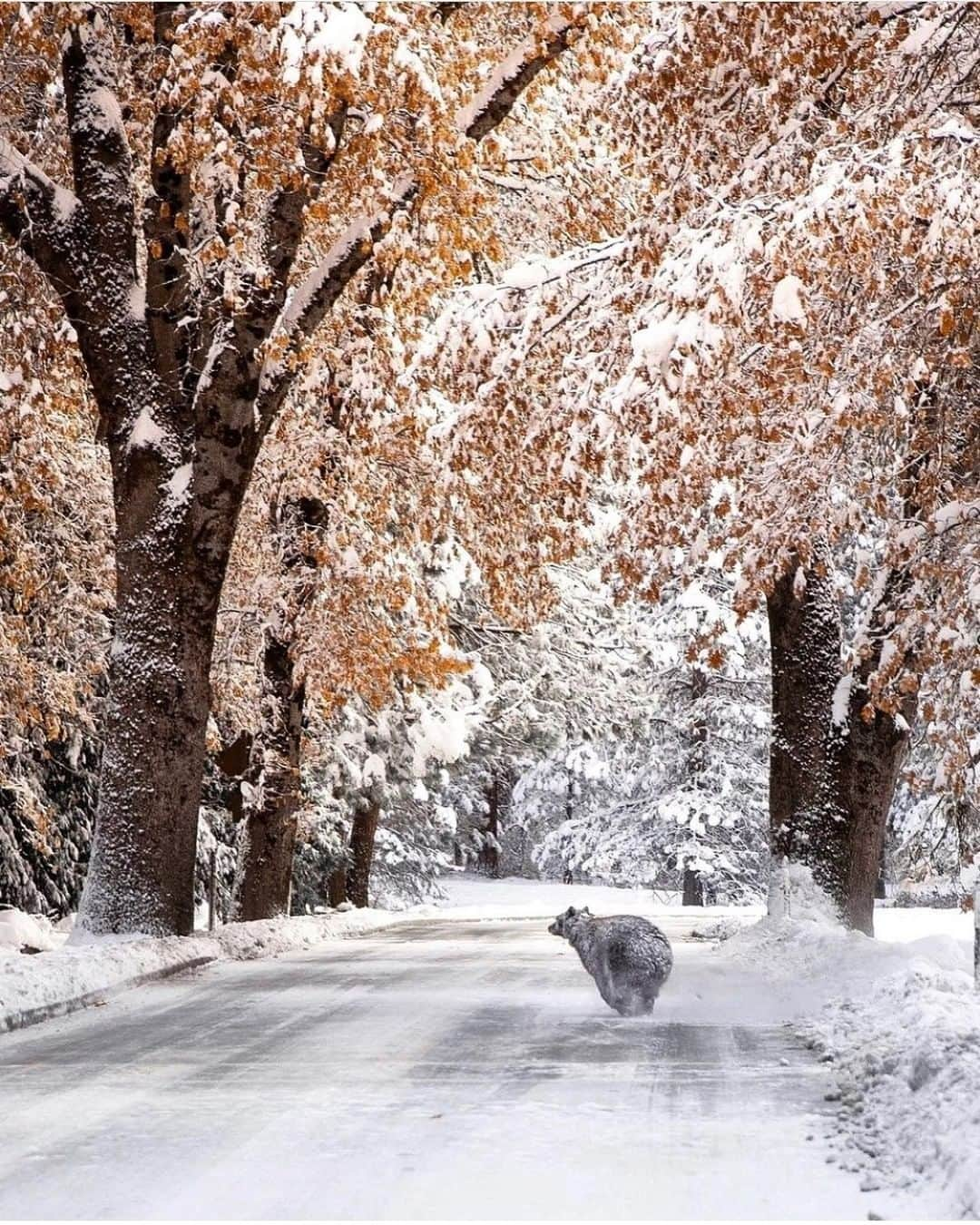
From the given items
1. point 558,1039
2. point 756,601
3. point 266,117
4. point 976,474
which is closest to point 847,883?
point 756,601

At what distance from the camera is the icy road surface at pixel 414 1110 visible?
18.2ft

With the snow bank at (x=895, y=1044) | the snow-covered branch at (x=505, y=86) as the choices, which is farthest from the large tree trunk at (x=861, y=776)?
the snow-covered branch at (x=505, y=86)

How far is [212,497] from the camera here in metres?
14.6

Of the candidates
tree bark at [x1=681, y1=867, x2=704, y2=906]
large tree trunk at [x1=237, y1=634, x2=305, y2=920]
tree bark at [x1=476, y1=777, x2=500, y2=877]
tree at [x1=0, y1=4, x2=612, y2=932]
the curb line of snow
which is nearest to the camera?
the curb line of snow

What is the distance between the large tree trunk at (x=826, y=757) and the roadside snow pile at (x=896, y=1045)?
1.32m

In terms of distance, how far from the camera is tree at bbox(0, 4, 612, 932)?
1401 centimetres

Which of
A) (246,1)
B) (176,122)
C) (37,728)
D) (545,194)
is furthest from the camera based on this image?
(37,728)

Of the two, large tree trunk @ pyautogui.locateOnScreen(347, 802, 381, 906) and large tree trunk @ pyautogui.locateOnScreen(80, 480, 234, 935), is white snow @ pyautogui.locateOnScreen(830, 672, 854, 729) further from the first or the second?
large tree trunk @ pyautogui.locateOnScreen(347, 802, 381, 906)

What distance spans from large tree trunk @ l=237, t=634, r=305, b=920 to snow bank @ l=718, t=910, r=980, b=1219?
7931 mm

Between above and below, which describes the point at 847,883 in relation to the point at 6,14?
below

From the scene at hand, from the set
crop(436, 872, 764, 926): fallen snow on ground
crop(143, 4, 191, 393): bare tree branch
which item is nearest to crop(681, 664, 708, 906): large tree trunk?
crop(436, 872, 764, 926): fallen snow on ground

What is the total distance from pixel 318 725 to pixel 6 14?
14.7 m

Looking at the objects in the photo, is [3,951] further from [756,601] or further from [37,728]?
[37,728]

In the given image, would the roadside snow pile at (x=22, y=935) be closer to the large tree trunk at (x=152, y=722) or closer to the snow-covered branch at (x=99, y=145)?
the large tree trunk at (x=152, y=722)
